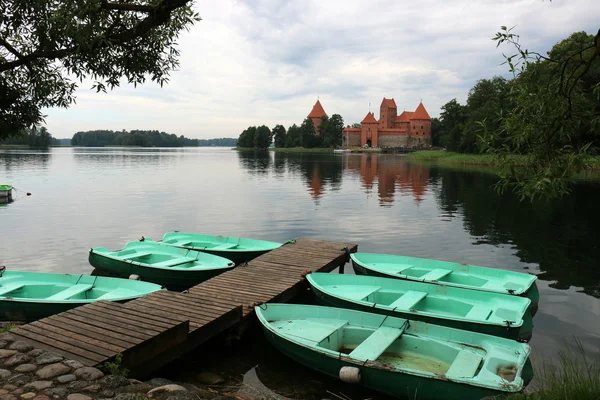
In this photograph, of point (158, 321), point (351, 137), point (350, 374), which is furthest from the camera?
point (351, 137)

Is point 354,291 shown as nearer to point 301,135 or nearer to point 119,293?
point 119,293

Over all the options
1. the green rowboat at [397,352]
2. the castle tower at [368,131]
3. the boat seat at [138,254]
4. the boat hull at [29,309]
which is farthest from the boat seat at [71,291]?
the castle tower at [368,131]

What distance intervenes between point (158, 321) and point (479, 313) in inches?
256

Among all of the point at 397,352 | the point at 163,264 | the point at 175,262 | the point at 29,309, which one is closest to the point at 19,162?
the point at 163,264

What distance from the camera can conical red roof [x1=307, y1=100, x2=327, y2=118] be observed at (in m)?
175

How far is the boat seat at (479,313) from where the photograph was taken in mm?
9445

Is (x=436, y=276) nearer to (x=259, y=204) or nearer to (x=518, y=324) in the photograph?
(x=518, y=324)

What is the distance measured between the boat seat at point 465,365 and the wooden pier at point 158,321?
408cm

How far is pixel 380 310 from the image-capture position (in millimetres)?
9672

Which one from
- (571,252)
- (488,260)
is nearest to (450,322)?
(488,260)

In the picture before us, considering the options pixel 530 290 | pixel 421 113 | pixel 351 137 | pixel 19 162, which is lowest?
pixel 530 290

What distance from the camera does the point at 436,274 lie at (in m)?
12.3

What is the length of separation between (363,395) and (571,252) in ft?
47.0

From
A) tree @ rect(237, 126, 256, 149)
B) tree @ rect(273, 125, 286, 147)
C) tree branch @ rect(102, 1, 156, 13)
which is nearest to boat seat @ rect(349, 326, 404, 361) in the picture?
tree branch @ rect(102, 1, 156, 13)
